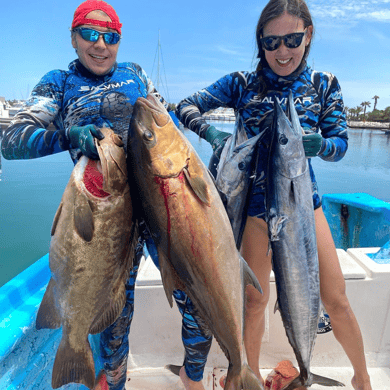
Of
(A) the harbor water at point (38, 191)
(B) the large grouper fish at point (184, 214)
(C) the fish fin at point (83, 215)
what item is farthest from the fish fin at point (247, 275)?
(A) the harbor water at point (38, 191)

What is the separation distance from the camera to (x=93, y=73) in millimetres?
1989

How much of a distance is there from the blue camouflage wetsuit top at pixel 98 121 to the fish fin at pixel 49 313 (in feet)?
1.57

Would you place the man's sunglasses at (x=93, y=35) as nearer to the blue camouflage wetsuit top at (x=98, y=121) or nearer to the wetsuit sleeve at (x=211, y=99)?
the blue camouflage wetsuit top at (x=98, y=121)

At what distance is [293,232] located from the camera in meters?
1.95

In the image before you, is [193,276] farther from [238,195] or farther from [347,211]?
[347,211]

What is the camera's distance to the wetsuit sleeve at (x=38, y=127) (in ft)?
5.44

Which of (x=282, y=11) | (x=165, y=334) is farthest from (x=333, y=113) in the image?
(x=165, y=334)

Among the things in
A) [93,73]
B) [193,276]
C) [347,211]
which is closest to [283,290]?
[193,276]

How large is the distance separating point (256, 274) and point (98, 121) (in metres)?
1.60

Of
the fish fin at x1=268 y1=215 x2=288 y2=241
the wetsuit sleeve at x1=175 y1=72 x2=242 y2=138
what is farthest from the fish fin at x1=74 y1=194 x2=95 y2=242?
the fish fin at x1=268 y1=215 x2=288 y2=241

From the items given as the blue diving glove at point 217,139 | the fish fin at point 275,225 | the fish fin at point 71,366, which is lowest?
the fish fin at point 71,366

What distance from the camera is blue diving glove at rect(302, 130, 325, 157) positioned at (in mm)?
1883

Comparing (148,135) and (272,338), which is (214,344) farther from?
(148,135)

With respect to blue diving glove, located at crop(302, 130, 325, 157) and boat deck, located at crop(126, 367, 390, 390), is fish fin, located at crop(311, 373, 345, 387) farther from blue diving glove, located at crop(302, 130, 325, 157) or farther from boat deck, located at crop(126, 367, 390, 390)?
blue diving glove, located at crop(302, 130, 325, 157)
